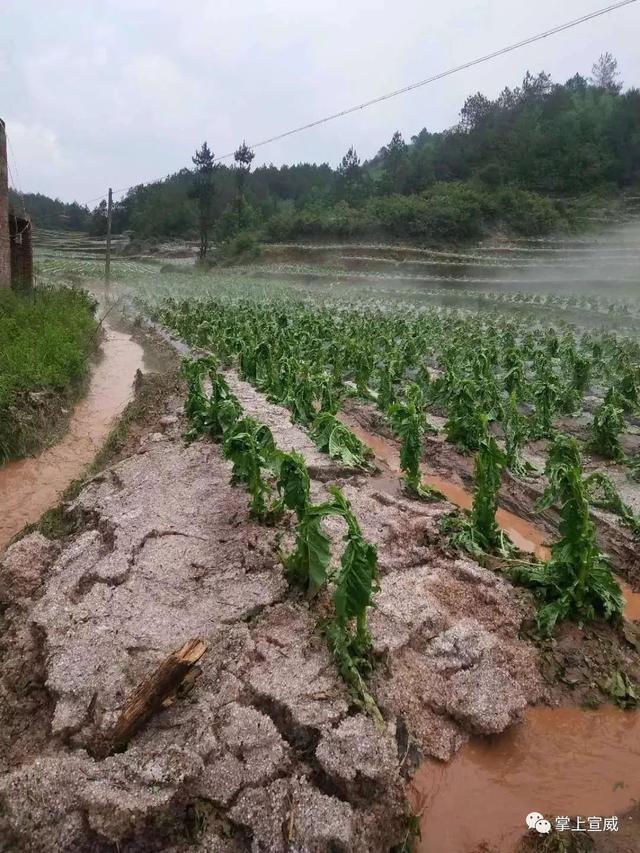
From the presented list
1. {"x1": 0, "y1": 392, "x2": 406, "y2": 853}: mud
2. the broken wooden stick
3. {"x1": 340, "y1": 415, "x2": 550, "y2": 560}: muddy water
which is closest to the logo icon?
{"x1": 0, "y1": 392, "x2": 406, "y2": 853}: mud

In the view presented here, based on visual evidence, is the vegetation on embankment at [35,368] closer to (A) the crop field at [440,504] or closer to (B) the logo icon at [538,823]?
(A) the crop field at [440,504]

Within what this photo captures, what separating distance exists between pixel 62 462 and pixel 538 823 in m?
7.73

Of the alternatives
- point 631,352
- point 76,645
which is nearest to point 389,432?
point 76,645

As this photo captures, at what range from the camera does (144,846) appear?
2758mm

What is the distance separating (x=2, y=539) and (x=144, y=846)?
15.2 ft

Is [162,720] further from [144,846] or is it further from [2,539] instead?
[2,539]

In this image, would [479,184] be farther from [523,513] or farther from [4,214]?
[523,513]

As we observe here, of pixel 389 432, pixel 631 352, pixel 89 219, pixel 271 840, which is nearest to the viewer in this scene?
pixel 271 840

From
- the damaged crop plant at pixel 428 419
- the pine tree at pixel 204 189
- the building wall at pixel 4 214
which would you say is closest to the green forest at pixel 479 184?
the pine tree at pixel 204 189

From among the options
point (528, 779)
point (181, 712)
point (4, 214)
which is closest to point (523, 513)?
point (528, 779)

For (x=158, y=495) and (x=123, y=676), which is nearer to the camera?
(x=123, y=676)

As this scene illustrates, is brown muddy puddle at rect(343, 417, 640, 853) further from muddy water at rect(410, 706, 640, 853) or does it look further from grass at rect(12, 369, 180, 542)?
grass at rect(12, 369, 180, 542)

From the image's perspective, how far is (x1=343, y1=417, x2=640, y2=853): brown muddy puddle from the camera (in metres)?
3.15

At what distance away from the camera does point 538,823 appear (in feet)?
10.1
